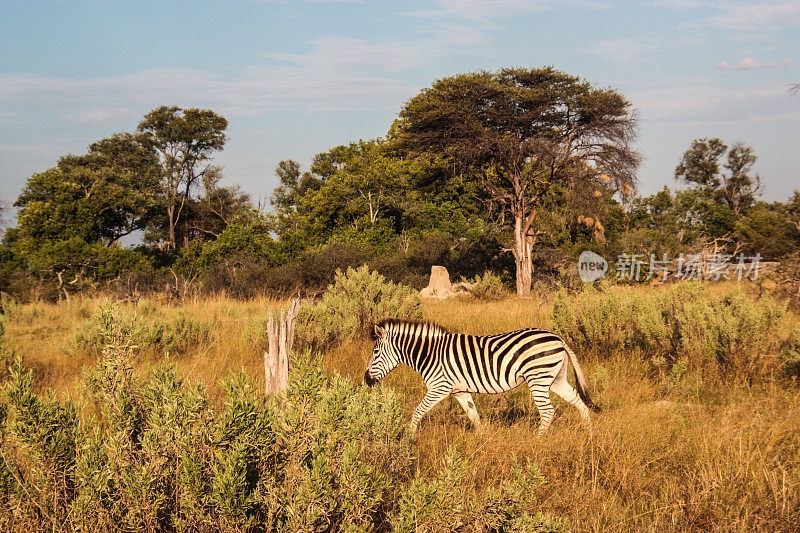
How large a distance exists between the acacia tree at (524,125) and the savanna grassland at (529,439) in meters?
10.8

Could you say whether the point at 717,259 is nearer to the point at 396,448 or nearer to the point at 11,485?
the point at 396,448

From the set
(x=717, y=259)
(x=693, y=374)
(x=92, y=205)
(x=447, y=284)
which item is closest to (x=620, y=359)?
(x=693, y=374)

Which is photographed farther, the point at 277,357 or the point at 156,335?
the point at 156,335

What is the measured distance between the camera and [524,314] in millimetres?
11188

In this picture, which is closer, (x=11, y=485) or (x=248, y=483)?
(x=248, y=483)

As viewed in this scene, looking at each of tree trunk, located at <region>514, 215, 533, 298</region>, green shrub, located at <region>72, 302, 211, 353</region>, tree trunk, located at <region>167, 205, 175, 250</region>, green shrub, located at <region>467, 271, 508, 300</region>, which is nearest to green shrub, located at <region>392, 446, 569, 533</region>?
green shrub, located at <region>72, 302, 211, 353</region>

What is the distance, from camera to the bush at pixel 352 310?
8086 mm

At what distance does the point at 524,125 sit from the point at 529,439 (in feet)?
54.4

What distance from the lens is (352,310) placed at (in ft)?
30.0

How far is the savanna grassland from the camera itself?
2.38m

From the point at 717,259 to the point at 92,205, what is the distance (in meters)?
33.5

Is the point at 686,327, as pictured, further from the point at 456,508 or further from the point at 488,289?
the point at 488,289

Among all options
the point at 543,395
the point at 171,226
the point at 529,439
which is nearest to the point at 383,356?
the point at 543,395

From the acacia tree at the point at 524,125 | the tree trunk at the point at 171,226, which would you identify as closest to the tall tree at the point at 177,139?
the tree trunk at the point at 171,226
